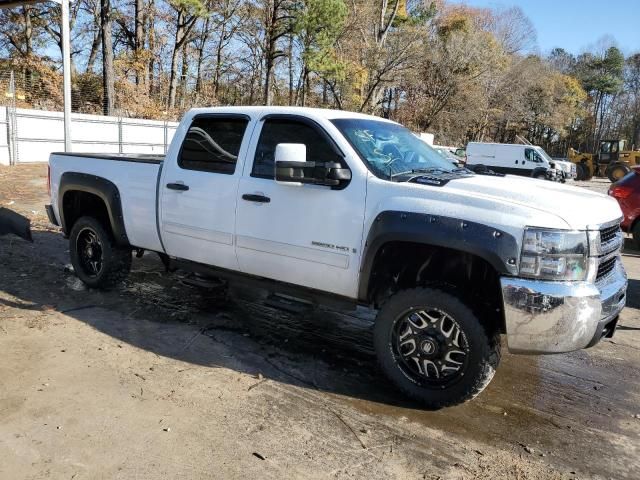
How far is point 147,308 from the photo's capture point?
544cm

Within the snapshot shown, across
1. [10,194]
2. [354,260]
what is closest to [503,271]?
[354,260]

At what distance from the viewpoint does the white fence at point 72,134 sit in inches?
747

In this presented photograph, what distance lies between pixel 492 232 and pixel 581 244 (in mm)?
543

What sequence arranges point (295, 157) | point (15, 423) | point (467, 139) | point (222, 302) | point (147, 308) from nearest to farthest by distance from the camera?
point (15, 423)
point (295, 157)
point (147, 308)
point (222, 302)
point (467, 139)

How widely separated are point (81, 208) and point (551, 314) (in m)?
5.09

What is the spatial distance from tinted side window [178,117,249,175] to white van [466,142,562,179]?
2524 cm

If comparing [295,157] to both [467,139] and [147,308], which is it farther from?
[467,139]

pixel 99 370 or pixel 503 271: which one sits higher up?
pixel 503 271

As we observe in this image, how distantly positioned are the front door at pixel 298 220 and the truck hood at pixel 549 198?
2.52 ft

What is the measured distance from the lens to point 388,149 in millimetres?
4305

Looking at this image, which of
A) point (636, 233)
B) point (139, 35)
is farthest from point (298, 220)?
point (139, 35)

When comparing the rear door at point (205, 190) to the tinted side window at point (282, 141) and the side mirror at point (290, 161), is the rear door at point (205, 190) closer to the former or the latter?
the tinted side window at point (282, 141)

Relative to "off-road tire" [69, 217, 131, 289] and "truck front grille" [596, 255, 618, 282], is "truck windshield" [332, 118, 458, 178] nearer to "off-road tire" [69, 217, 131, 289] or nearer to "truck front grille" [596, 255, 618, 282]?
"truck front grille" [596, 255, 618, 282]

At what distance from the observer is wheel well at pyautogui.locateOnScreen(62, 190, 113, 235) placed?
5.91 m
